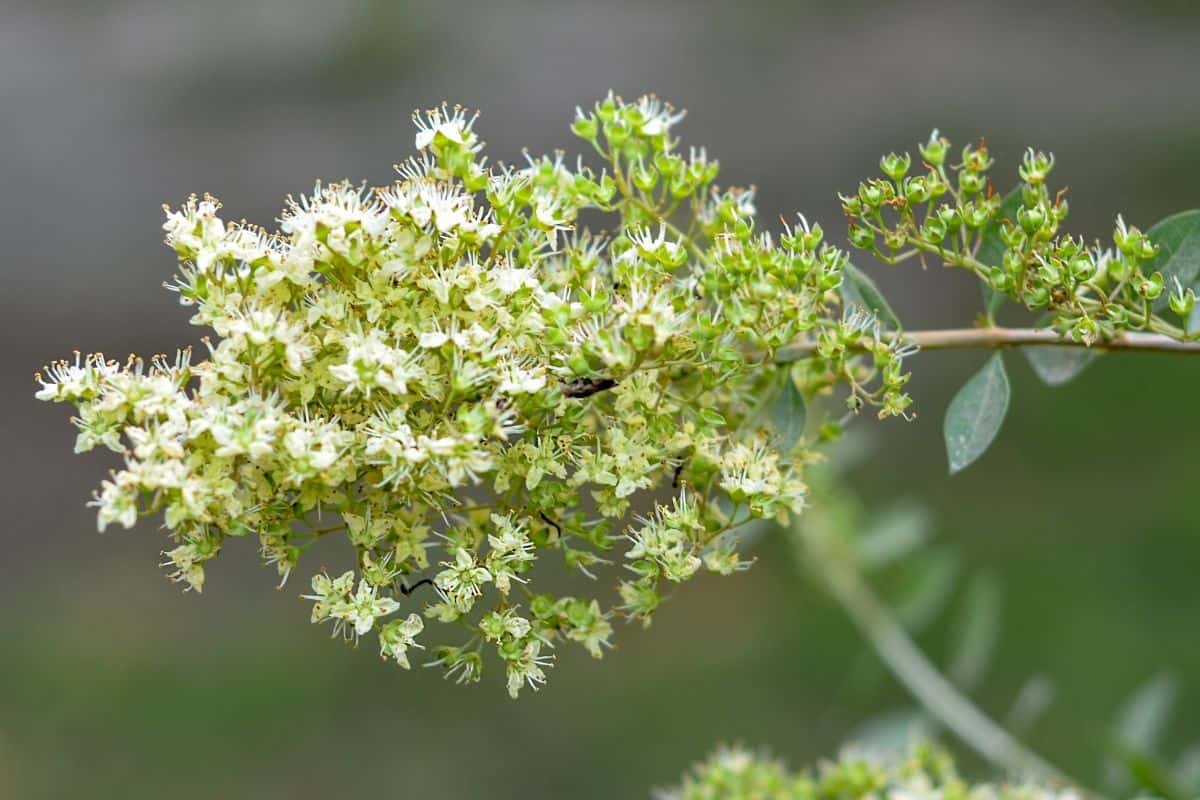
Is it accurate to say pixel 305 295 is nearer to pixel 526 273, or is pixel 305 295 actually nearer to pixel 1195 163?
pixel 526 273

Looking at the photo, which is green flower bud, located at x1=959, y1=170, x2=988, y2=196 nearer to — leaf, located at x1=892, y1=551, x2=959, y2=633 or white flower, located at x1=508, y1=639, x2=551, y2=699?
white flower, located at x1=508, y1=639, x2=551, y2=699

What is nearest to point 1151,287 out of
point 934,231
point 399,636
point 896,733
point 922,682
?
point 934,231

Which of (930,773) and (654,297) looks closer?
(654,297)

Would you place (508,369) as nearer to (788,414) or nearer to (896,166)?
(788,414)

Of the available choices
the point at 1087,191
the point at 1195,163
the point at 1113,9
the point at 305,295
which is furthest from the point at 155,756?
the point at 1113,9

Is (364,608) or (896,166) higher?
(896,166)
